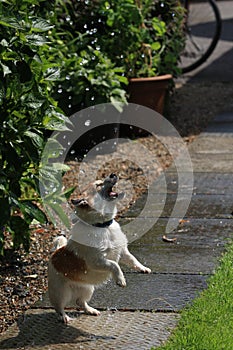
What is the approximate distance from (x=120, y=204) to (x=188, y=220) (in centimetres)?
61

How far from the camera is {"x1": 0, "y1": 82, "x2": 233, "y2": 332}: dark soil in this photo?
455 cm

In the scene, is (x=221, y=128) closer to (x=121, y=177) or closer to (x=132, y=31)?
(x=132, y=31)

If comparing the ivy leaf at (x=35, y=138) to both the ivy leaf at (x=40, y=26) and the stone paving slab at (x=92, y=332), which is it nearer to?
the ivy leaf at (x=40, y=26)

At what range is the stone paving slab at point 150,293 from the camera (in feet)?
13.9

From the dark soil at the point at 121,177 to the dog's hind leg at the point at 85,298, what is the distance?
0.37 m

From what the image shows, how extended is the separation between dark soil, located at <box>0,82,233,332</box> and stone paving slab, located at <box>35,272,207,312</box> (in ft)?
0.62

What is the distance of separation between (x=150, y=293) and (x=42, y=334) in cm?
70

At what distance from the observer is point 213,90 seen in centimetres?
1057

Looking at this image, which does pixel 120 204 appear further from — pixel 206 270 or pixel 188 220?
pixel 206 270

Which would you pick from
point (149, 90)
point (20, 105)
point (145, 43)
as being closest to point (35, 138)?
point (20, 105)

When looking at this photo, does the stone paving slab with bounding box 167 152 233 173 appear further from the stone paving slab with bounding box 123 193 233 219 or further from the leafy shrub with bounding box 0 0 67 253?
the leafy shrub with bounding box 0 0 67 253

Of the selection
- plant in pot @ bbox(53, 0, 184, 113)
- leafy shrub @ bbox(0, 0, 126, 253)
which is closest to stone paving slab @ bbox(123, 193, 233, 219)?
leafy shrub @ bbox(0, 0, 126, 253)

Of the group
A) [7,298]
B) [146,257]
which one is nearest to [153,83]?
[146,257]

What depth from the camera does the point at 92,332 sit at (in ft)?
13.0
